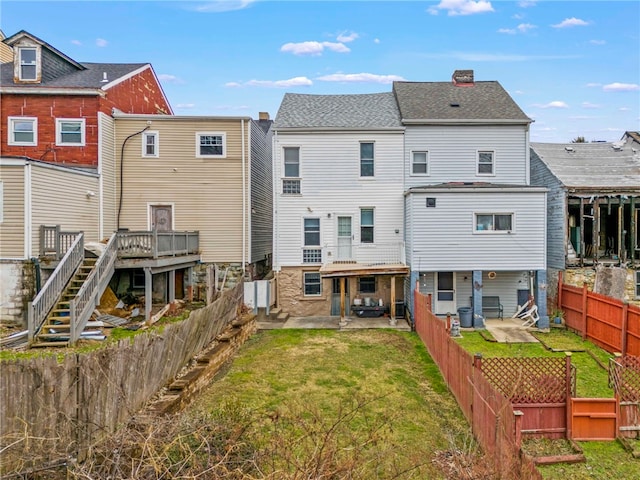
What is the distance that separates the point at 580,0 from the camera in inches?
547

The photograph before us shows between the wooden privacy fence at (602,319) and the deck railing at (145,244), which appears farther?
the deck railing at (145,244)

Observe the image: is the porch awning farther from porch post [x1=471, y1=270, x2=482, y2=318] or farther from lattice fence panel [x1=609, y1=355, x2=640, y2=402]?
lattice fence panel [x1=609, y1=355, x2=640, y2=402]

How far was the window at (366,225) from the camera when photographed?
17375mm

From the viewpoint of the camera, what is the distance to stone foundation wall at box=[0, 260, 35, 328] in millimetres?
12594

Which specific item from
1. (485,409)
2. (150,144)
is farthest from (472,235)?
(150,144)

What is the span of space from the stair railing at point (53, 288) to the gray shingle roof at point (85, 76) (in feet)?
25.7

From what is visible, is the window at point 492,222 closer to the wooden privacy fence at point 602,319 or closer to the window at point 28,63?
the wooden privacy fence at point 602,319

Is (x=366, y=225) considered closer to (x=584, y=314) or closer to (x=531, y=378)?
(x=584, y=314)

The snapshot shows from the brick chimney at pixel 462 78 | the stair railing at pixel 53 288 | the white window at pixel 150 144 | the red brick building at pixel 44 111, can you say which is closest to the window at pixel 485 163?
the brick chimney at pixel 462 78

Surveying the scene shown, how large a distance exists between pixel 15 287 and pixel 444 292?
1573 centimetres

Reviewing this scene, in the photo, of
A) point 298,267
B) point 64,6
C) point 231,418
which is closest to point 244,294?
point 298,267

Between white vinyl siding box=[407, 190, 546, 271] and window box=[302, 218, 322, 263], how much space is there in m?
4.19

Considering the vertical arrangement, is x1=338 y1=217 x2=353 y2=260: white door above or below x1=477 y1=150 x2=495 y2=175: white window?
below

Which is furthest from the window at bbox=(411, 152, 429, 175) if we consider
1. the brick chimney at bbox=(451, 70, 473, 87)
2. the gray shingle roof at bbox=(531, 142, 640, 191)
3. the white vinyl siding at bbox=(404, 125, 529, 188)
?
the gray shingle roof at bbox=(531, 142, 640, 191)
